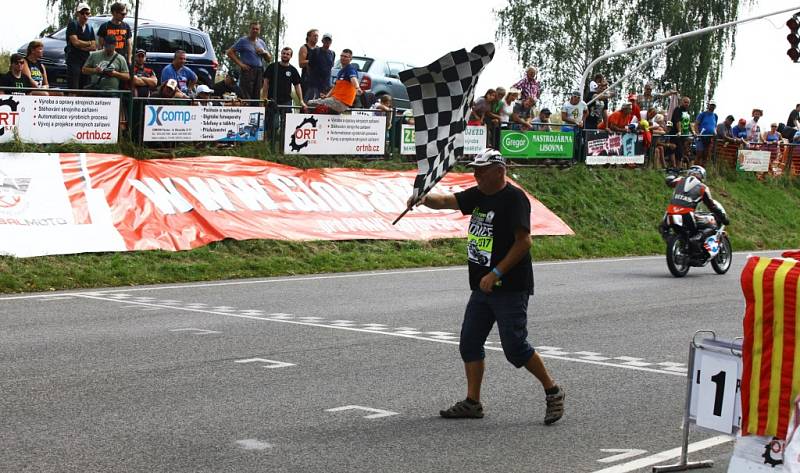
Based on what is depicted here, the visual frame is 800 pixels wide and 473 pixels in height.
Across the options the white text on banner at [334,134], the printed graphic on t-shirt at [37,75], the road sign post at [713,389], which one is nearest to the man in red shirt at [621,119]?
the white text on banner at [334,134]

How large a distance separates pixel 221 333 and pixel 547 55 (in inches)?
2054

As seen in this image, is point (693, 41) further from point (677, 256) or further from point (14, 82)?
point (14, 82)

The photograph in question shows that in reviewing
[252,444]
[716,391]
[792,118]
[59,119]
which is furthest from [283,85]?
[792,118]

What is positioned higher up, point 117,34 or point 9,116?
point 117,34

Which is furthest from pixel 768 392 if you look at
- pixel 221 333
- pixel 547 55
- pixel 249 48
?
pixel 547 55

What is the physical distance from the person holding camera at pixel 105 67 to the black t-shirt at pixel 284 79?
3056mm

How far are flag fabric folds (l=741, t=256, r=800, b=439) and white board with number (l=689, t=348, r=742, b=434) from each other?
0.21 m

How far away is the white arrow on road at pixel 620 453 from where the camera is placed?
21.6 ft

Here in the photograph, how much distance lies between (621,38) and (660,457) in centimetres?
5587

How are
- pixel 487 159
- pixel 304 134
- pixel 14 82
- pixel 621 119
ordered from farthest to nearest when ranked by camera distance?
pixel 621 119 < pixel 304 134 < pixel 14 82 < pixel 487 159

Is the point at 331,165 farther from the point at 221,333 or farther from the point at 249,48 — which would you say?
the point at 221,333

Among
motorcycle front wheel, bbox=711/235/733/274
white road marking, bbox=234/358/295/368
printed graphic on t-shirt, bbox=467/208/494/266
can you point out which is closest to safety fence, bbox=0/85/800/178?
motorcycle front wheel, bbox=711/235/733/274

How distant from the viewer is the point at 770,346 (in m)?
5.59

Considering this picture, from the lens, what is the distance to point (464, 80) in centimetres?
758
